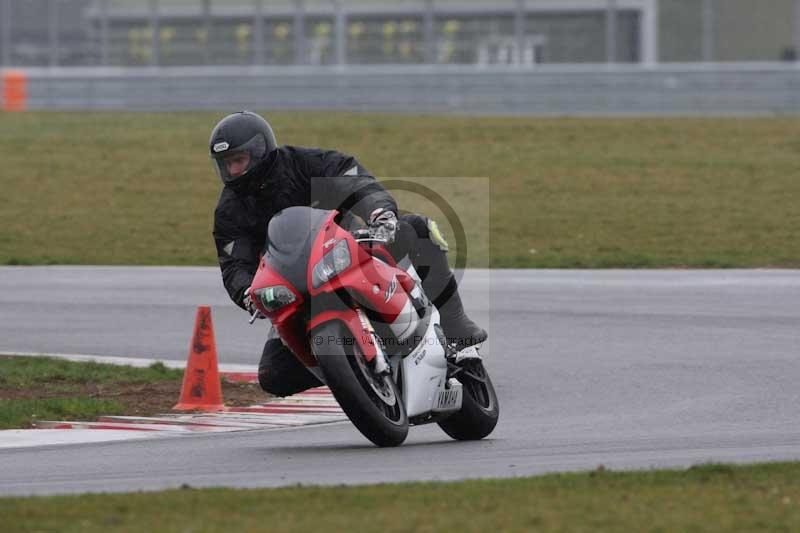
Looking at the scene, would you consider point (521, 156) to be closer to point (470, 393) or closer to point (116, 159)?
point (116, 159)

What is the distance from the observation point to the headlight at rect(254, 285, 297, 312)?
752 cm

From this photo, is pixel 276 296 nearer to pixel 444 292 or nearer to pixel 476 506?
pixel 444 292

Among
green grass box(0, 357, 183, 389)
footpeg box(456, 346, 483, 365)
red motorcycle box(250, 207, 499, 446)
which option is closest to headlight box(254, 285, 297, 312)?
red motorcycle box(250, 207, 499, 446)

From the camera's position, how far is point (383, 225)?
25.5 ft

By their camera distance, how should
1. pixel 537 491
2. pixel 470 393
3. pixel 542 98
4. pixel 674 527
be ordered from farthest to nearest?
pixel 542 98 → pixel 470 393 → pixel 537 491 → pixel 674 527

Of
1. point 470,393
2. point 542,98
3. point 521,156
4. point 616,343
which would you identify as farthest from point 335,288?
point 542,98

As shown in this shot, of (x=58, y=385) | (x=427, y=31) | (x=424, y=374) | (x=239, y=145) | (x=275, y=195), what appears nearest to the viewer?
(x=424, y=374)

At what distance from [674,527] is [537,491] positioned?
2.81ft

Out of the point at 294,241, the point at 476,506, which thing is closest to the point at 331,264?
the point at 294,241

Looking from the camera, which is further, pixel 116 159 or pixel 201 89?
pixel 201 89

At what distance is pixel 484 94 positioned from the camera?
98.9 ft

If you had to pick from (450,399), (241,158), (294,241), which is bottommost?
(450,399)

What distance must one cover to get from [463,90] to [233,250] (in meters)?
22.2

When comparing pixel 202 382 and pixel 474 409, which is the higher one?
pixel 474 409
